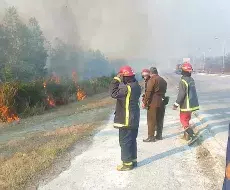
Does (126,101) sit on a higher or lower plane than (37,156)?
higher

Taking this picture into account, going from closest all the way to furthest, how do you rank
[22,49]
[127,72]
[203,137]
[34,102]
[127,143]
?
[127,72]
[127,143]
[203,137]
[34,102]
[22,49]

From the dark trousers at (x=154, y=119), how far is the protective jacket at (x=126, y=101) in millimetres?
2011

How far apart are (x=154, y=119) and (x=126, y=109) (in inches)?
83.9

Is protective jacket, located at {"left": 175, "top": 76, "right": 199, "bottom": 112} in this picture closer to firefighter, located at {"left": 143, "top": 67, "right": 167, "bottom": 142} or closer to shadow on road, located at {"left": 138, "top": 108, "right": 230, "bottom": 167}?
firefighter, located at {"left": 143, "top": 67, "right": 167, "bottom": 142}

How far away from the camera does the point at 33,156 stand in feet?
23.4

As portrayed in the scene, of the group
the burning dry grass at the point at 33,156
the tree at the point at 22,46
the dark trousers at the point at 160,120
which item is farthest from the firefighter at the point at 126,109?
the tree at the point at 22,46

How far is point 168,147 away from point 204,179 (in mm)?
2038

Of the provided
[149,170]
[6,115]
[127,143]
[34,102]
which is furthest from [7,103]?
[149,170]

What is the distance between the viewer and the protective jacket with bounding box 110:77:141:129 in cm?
592

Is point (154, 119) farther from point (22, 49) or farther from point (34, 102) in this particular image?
point (22, 49)

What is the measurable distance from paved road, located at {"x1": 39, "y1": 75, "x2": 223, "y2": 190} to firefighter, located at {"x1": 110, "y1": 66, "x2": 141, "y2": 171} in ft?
0.86

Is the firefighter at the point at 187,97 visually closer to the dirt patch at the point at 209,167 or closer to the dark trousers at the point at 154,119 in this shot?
the dark trousers at the point at 154,119

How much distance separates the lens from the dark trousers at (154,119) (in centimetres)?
796

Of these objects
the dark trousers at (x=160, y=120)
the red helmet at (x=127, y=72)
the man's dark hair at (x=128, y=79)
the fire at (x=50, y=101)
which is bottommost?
the fire at (x=50, y=101)
